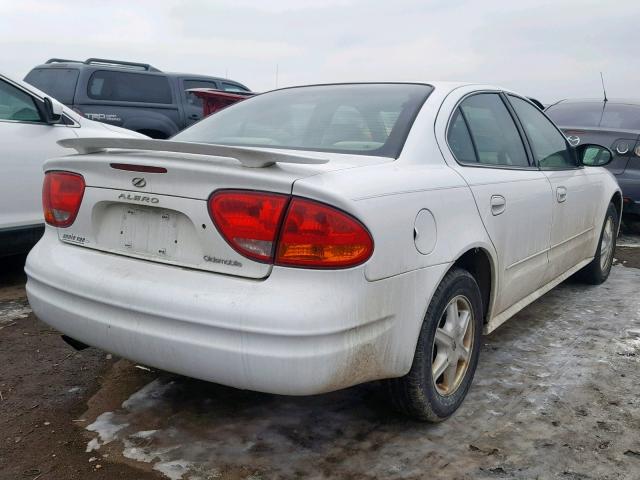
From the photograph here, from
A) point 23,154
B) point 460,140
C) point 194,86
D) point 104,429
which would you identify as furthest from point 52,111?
point 194,86

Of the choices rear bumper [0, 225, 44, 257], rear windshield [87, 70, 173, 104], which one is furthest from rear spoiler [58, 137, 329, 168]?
rear windshield [87, 70, 173, 104]

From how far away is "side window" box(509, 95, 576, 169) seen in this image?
12.5ft

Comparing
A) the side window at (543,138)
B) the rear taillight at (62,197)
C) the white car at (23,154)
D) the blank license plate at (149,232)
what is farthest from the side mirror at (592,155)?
the white car at (23,154)

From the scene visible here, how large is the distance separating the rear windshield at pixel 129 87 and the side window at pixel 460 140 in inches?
294

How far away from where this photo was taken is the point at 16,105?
4.70 meters

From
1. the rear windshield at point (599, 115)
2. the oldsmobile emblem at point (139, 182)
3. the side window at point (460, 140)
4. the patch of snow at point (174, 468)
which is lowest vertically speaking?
the patch of snow at point (174, 468)

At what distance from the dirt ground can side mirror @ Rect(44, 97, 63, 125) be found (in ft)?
6.03

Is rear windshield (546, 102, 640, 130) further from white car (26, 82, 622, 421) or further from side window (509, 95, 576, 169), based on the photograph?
white car (26, 82, 622, 421)

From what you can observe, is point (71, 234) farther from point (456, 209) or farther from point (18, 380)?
point (456, 209)

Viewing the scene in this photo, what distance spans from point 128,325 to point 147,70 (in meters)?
8.88

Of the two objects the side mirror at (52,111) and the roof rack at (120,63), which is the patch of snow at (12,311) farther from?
the roof rack at (120,63)

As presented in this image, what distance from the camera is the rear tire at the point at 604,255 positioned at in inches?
192

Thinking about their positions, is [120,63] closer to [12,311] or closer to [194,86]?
[194,86]

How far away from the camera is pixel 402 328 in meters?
2.32
